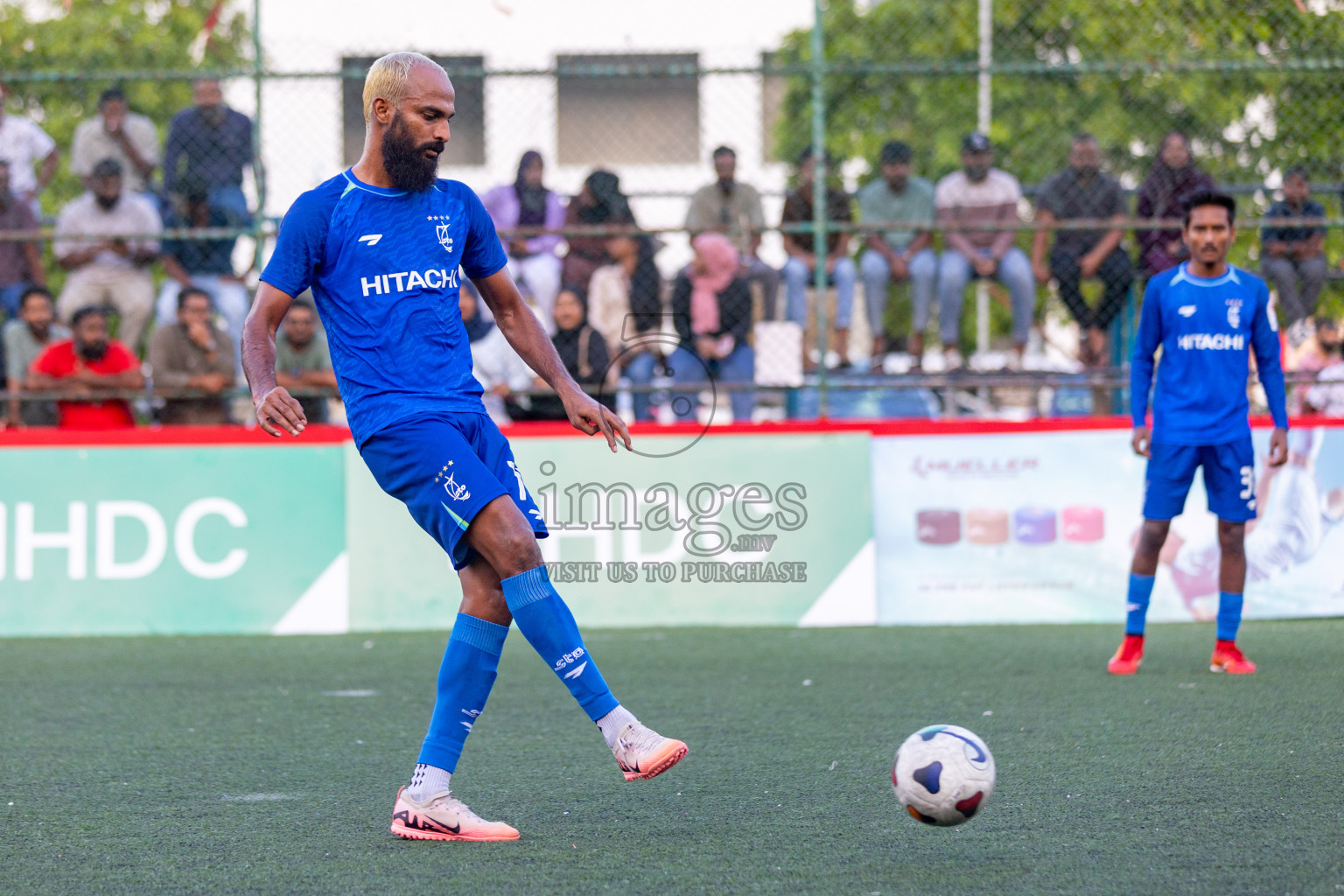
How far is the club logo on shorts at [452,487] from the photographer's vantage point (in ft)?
12.9

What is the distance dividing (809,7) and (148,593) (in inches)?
218

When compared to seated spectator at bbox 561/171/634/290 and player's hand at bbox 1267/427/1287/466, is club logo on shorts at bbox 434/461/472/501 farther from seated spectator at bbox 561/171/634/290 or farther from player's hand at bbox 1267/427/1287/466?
seated spectator at bbox 561/171/634/290

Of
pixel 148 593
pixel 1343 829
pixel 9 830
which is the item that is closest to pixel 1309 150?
pixel 1343 829

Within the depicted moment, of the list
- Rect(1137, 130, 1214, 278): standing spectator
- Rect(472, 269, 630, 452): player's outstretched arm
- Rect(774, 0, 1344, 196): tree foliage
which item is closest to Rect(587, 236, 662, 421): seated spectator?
Rect(774, 0, 1344, 196): tree foliage

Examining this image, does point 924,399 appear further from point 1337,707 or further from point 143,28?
point 143,28

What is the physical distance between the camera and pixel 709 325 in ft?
31.4

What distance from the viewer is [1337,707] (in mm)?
5848

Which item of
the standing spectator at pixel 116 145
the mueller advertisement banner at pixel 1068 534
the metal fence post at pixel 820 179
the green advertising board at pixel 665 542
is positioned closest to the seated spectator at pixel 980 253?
the mueller advertisement banner at pixel 1068 534

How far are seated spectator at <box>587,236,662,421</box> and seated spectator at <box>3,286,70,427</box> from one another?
360 centimetres

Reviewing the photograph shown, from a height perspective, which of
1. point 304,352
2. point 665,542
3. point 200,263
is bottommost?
point 665,542

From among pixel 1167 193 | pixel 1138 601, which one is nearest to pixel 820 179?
pixel 1167 193

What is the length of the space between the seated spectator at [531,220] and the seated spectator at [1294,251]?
466cm

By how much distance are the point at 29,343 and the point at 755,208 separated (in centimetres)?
494

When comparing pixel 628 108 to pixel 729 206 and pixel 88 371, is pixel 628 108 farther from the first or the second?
pixel 88 371
